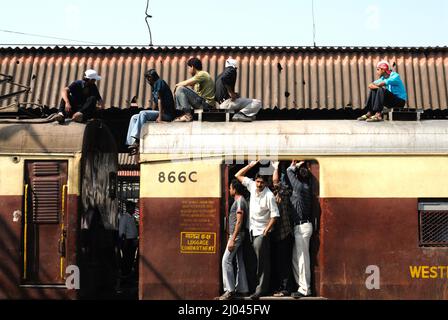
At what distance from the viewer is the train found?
38.9ft

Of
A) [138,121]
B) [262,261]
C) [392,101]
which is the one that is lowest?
[262,261]

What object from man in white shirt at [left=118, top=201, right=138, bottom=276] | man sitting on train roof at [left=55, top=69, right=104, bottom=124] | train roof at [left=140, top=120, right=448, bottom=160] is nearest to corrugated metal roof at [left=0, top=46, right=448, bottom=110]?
man in white shirt at [left=118, top=201, right=138, bottom=276]

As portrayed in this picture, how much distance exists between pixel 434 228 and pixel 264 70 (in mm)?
9780

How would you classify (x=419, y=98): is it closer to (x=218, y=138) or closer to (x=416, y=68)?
(x=416, y=68)

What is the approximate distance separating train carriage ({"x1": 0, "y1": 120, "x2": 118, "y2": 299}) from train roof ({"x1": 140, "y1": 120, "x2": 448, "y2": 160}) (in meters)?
1.17

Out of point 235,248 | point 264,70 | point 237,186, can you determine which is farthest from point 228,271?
point 264,70

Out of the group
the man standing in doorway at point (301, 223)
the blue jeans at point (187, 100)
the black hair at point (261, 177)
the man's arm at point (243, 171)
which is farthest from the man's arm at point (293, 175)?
the blue jeans at point (187, 100)

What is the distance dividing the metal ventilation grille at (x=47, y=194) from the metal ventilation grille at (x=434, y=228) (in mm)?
5386

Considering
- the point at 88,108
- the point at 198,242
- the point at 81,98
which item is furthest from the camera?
the point at 81,98

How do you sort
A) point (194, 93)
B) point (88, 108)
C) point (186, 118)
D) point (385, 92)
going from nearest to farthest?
point (186, 118), point (385, 92), point (194, 93), point (88, 108)

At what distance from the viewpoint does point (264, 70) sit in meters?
20.9

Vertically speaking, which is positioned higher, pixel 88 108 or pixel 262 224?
pixel 88 108

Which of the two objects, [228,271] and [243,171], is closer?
[228,271]

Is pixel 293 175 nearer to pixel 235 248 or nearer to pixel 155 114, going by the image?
pixel 235 248
